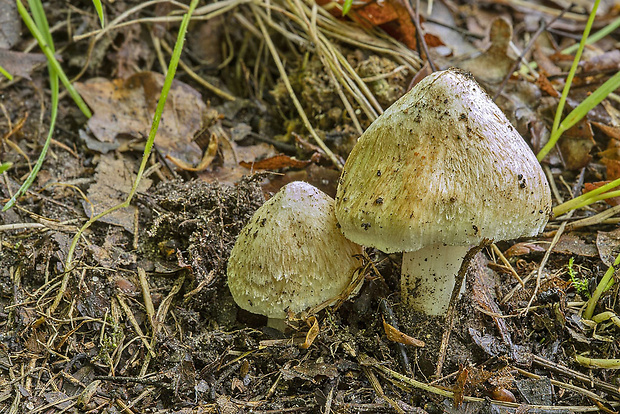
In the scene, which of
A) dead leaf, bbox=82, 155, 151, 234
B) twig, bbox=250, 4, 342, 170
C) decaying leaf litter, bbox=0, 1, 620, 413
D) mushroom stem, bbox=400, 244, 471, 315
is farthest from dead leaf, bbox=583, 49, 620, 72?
dead leaf, bbox=82, 155, 151, 234

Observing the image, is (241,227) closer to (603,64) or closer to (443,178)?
(443,178)

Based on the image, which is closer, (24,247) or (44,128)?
(24,247)

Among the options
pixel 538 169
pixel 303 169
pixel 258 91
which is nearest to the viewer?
pixel 538 169

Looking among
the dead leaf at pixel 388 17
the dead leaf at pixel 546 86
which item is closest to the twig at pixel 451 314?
the dead leaf at pixel 546 86

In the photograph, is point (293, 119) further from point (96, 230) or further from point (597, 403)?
point (597, 403)

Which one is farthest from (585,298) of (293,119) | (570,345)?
(293,119)
